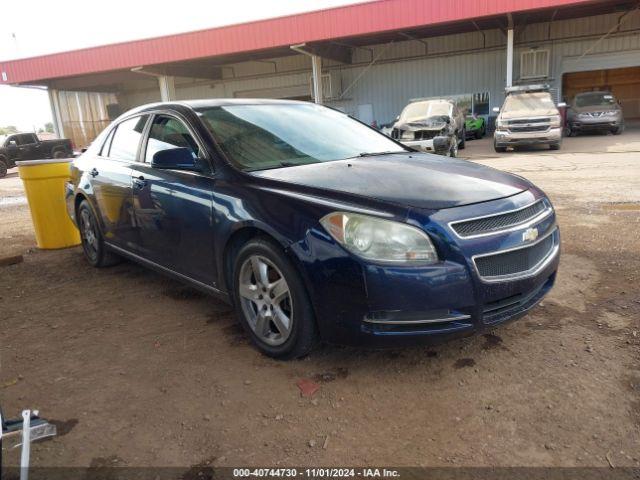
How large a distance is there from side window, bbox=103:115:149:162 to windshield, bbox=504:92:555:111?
508 inches

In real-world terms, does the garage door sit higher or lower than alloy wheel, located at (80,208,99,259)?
higher

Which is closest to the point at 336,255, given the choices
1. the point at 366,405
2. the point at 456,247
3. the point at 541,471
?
the point at 456,247

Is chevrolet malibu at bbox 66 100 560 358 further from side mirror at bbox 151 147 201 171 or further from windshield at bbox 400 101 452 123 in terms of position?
windshield at bbox 400 101 452 123

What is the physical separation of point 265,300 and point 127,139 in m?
2.33

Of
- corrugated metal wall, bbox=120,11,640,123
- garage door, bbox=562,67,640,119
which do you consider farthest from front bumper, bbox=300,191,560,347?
garage door, bbox=562,67,640,119

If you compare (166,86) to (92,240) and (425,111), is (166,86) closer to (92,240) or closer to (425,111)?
(425,111)

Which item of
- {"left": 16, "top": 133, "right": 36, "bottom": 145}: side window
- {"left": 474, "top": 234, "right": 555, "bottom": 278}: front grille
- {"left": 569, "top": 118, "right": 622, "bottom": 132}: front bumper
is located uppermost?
{"left": 16, "top": 133, "right": 36, "bottom": 145}: side window

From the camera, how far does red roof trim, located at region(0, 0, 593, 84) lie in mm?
18219

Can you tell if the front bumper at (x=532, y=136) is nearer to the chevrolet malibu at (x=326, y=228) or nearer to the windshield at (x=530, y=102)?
the windshield at (x=530, y=102)

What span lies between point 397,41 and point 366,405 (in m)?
24.3

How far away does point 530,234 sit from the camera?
275 centimetres

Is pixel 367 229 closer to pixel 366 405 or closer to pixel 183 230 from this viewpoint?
pixel 366 405

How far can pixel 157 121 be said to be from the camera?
13.0 feet

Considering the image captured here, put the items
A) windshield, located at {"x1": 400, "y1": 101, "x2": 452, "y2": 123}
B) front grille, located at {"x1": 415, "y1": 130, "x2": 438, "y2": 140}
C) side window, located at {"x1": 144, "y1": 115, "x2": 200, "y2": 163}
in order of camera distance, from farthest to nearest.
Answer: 1. windshield, located at {"x1": 400, "y1": 101, "x2": 452, "y2": 123}
2. front grille, located at {"x1": 415, "y1": 130, "x2": 438, "y2": 140}
3. side window, located at {"x1": 144, "y1": 115, "x2": 200, "y2": 163}
